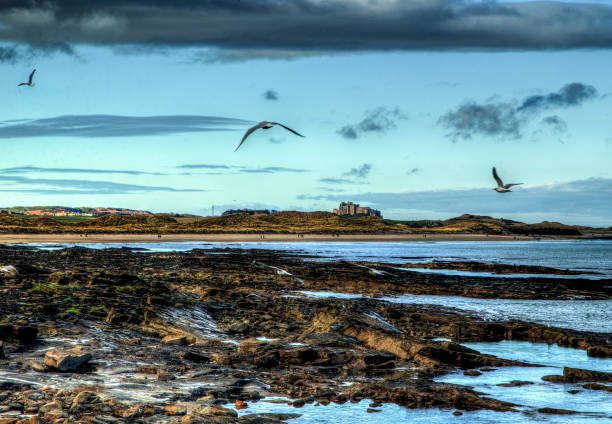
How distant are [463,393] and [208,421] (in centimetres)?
481

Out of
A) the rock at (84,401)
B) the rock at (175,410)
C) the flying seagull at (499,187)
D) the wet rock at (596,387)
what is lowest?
the wet rock at (596,387)

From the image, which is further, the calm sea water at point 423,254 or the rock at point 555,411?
the calm sea water at point 423,254

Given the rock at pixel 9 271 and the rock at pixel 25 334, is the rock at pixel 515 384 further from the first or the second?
the rock at pixel 9 271

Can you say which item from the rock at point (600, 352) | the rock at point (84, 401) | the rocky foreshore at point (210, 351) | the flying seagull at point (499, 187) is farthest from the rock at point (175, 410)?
the flying seagull at point (499, 187)

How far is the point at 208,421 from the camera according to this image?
317 inches

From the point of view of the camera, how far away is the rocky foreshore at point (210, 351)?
29.3 ft

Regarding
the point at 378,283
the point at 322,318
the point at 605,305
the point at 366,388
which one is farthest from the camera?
the point at 378,283

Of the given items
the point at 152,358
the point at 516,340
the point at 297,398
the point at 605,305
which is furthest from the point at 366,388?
the point at 605,305

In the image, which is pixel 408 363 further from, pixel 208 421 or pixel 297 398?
pixel 208 421

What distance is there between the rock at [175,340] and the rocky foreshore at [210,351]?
3 centimetres

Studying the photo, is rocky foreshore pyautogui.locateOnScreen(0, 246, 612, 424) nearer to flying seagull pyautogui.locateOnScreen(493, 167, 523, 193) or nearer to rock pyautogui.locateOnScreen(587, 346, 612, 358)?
rock pyautogui.locateOnScreen(587, 346, 612, 358)

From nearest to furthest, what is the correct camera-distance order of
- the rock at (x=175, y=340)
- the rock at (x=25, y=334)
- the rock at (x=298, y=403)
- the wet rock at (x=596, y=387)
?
the rock at (x=298, y=403) → the wet rock at (x=596, y=387) → the rock at (x=25, y=334) → the rock at (x=175, y=340)

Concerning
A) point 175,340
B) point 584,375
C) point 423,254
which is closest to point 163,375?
point 175,340

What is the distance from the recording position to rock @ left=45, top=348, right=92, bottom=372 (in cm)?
1012
